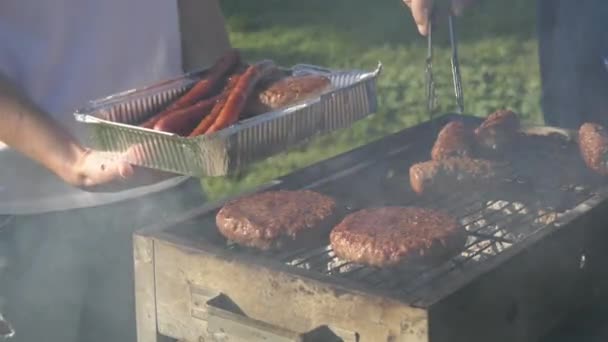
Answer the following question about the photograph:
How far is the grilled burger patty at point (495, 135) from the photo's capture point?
3.13m

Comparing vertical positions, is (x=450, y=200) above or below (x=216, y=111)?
below

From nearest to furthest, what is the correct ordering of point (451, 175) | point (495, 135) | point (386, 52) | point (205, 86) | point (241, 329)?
1. point (241, 329)
2. point (205, 86)
3. point (451, 175)
4. point (495, 135)
5. point (386, 52)

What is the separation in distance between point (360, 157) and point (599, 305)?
93 cm

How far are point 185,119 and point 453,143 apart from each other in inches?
37.6

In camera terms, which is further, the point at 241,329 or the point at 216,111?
the point at 216,111

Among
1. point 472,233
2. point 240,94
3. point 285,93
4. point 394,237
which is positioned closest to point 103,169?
point 240,94

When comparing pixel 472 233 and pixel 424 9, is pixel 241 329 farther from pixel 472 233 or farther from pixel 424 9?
pixel 424 9

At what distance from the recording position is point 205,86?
2.72m

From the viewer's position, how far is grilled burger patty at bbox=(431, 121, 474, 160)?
301cm

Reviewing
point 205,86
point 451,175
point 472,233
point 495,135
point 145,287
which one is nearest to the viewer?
point 145,287

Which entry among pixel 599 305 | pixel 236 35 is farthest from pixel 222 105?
pixel 236 35

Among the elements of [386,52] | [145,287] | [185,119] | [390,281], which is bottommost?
[386,52]

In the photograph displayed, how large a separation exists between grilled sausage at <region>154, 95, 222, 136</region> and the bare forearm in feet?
0.82

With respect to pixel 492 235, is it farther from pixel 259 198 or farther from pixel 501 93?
pixel 501 93
